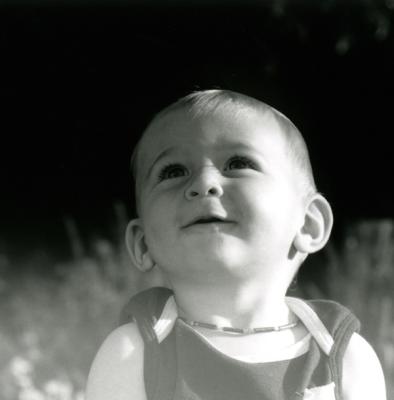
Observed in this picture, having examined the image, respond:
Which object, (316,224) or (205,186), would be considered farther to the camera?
(316,224)

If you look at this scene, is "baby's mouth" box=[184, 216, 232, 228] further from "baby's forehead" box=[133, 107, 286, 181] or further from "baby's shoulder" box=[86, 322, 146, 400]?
"baby's shoulder" box=[86, 322, 146, 400]

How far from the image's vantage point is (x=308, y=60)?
10.3 feet

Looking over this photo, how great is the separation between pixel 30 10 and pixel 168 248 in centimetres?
176

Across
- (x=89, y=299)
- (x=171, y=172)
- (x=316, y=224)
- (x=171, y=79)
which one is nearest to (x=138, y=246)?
(x=171, y=172)

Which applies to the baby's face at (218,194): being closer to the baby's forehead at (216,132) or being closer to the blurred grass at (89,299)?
the baby's forehead at (216,132)

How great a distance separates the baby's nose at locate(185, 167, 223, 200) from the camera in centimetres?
169

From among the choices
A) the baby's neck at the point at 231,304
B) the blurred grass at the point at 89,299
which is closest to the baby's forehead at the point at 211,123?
the baby's neck at the point at 231,304

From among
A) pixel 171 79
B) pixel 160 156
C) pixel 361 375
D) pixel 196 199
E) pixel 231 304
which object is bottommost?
pixel 361 375

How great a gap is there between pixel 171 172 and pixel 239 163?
16cm

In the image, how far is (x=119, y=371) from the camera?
1.72m

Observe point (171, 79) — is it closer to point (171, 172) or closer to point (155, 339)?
point (171, 172)

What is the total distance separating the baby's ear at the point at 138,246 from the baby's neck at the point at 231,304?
14cm

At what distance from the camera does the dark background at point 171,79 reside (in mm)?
2904

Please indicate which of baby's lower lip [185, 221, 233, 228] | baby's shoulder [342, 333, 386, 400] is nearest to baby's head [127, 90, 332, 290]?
baby's lower lip [185, 221, 233, 228]
